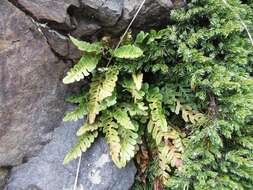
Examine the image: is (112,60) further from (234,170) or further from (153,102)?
(234,170)

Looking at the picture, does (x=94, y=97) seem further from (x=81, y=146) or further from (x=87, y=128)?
(x=81, y=146)

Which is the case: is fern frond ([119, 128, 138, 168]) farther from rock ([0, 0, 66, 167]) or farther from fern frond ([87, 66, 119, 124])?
rock ([0, 0, 66, 167])

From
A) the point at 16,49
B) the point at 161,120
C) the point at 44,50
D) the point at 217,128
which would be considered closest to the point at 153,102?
the point at 161,120

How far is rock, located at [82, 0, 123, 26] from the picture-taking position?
3.24 m

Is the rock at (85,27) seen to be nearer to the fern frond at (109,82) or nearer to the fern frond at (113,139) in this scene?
the fern frond at (109,82)

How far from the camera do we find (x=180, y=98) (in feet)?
11.0

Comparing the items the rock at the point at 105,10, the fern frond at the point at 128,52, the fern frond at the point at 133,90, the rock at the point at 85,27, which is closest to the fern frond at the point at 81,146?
the fern frond at the point at 133,90

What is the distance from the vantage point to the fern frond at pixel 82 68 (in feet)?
10.1

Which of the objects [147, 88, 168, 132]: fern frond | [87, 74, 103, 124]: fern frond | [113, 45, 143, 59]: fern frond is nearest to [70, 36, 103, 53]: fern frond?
[113, 45, 143, 59]: fern frond

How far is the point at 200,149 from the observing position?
2904 millimetres

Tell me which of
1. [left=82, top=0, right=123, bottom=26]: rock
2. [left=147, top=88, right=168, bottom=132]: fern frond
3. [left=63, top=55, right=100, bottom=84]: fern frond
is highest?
[left=82, top=0, right=123, bottom=26]: rock

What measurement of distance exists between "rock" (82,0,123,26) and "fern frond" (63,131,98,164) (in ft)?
3.59

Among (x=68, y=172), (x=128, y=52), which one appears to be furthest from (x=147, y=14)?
(x=68, y=172)

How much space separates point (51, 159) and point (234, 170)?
166 cm
